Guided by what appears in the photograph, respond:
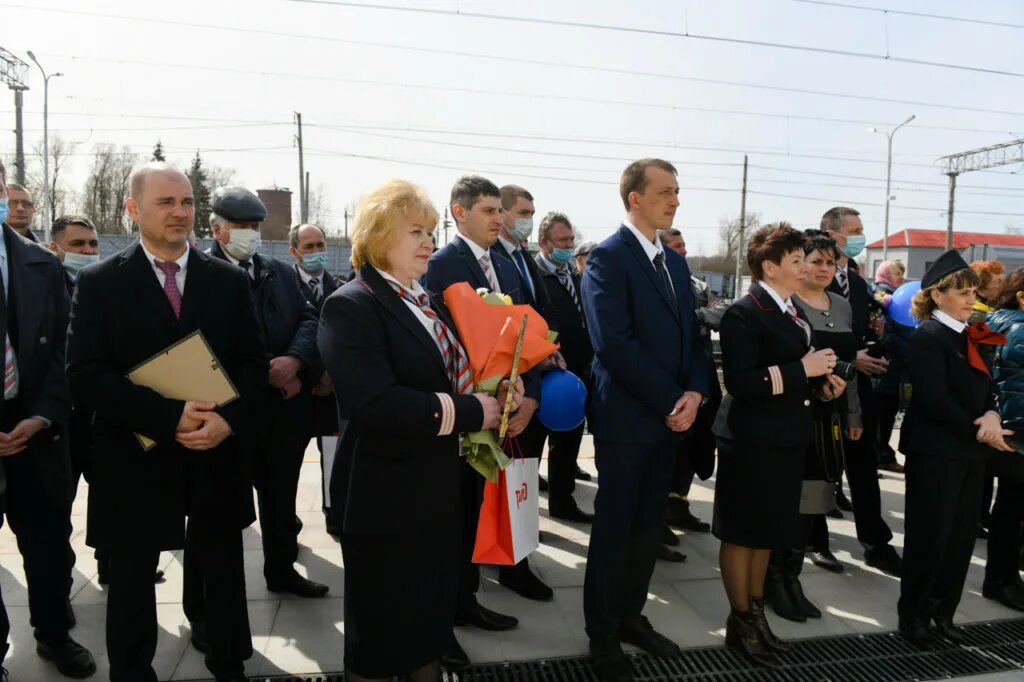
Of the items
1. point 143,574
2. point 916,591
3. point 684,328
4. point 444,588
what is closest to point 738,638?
point 916,591

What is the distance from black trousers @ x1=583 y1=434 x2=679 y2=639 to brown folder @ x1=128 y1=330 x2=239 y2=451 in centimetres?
160

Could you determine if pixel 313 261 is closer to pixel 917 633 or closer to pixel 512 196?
pixel 512 196

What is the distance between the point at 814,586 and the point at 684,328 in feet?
6.41

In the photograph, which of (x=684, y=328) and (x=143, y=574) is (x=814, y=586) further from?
(x=143, y=574)

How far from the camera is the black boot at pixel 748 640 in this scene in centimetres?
295

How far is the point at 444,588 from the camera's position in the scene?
2.16m

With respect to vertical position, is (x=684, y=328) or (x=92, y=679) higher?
(x=684, y=328)

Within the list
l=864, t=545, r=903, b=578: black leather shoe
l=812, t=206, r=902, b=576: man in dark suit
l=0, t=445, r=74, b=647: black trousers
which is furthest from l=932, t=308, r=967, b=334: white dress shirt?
l=0, t=445, r=74, b=647: black trousers

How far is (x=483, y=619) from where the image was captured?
3.21 metres

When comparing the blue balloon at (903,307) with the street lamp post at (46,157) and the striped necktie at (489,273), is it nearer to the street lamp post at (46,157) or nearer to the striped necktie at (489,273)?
the striped necktie at (489,273)

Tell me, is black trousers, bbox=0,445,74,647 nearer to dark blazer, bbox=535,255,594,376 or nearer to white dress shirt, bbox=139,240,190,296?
white dress shirt, bbox=139,240,190,296

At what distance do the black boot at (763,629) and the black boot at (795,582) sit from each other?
478 mm

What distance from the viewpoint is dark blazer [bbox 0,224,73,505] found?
2641mm

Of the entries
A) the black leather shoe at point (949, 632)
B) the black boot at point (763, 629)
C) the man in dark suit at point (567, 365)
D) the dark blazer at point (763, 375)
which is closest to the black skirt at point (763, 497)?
the dark blazer at point (763, 375)
